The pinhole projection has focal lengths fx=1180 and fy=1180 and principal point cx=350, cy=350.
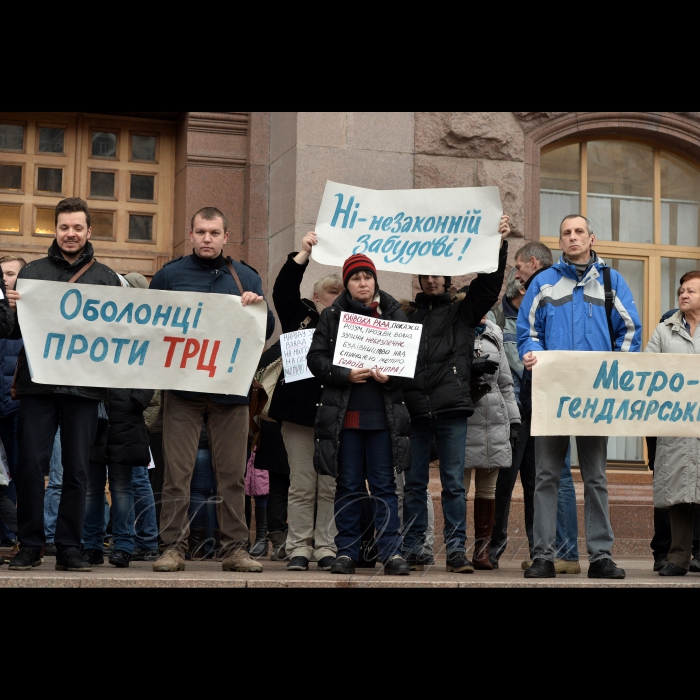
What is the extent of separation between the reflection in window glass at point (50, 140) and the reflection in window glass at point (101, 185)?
0.41 m

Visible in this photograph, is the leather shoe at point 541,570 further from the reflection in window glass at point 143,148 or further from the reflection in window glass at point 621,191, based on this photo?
the reflection in window glass at point 143,148

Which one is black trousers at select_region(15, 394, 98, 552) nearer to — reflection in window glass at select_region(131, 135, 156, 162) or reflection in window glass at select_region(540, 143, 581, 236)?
reflection in window glass at select_region(131, 135, 156, 162)

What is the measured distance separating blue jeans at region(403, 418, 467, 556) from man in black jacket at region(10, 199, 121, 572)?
79.6 inches

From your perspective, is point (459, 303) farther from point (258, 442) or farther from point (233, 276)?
point (258, 442)

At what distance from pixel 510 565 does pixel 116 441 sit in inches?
120

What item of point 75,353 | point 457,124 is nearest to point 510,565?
point 75,353

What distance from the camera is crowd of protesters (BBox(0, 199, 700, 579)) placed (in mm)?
6672

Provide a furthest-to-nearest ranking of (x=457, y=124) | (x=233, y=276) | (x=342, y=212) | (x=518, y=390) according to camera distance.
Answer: (x=457, y=124) → (x=518, y=390) → (x=342, y=212) → (x=233, y=276)

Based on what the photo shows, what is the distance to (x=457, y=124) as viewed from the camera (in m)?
11.1

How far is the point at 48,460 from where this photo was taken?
648 centimetres

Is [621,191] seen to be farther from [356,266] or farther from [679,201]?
[356,266]

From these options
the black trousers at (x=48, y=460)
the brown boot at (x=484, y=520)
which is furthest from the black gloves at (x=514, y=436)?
the black trousers at (x=48, y=460)

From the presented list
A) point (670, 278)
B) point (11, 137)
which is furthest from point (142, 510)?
point (670, 278)

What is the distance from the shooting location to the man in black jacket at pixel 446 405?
7.23 metres
